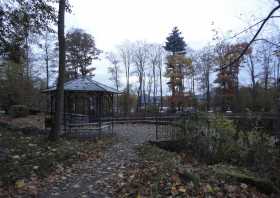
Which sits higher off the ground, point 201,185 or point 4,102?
point 4,102

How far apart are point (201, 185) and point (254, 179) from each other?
1574mm

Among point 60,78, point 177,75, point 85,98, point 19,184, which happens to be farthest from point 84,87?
point 177,75

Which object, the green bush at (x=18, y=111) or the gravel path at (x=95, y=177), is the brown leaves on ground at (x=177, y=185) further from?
the green bush at (x=18, y=111)

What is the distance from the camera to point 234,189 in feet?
20.3

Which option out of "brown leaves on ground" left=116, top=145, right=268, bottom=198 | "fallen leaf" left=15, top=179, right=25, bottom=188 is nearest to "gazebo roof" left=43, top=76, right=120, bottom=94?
"brown leaves on ground" left=116, top=145, right=268, bottom=198

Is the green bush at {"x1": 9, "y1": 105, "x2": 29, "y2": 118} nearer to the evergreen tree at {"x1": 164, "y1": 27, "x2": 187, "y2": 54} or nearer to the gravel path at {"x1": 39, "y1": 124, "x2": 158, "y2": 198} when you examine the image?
the gravel path at {"x1": 39, "y1": 124, "x2": 158, "y2": 198}

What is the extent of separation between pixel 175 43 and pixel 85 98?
74.6 feet

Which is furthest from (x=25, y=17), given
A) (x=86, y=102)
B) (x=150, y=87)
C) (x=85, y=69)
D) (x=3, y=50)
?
(x=150, y=87)

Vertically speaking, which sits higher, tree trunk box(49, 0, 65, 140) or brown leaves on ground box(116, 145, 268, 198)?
tree trunk box(49, 0, 65, 140)

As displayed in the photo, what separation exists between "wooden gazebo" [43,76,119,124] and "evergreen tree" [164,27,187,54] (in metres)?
19.5

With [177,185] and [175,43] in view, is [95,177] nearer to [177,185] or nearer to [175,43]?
[177,185]

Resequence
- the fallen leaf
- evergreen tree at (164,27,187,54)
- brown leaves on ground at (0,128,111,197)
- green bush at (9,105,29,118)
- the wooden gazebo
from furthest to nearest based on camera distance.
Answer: evergreen tree at (164,27,187,54)
green bush at (9,105,29,118)
the wooden gazebo
brown leaves on ground at (0,128,111,197)
the fallen leaf

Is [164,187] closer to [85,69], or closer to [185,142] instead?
[185,142]

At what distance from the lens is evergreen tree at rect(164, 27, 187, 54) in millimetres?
43844
